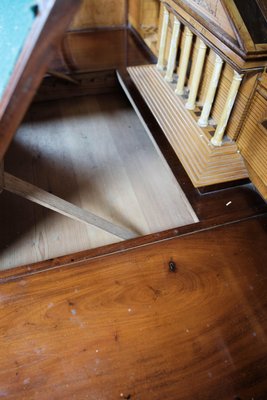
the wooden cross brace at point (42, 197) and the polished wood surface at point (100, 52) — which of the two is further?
the polished wood surface at point (100, 52)

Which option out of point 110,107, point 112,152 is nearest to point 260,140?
point 112,152

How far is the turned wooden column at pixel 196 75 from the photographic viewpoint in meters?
0.96

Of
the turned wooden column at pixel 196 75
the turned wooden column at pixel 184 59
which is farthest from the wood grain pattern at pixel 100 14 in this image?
the turned wooden column at pixel 196 75

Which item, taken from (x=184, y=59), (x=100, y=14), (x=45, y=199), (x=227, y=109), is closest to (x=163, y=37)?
(x=184, y=59)

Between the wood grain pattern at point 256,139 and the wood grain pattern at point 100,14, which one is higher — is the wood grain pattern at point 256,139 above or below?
above

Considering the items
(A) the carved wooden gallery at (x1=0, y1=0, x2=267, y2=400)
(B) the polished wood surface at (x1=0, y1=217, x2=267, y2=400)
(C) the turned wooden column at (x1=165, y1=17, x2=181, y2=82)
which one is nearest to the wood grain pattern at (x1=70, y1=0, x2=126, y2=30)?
(A) the carved wooden gallery at (x1=0, y1=0, x2=267, y2=400)

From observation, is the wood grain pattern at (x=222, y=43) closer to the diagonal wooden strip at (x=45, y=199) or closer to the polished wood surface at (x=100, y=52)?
the diagonal wooden strip at (x=45, y=199)

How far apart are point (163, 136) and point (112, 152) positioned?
1.58 feet

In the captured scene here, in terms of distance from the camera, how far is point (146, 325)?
0.70 metres

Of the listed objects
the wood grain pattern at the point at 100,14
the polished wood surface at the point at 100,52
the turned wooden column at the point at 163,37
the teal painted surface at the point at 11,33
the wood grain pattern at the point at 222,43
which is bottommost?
the polished wood surface at the point at 100,52

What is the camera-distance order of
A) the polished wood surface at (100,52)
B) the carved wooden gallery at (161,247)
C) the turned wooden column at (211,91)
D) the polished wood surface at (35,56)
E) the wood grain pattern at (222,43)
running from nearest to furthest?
the polished wood surface at (35,56) → the carved wooden gallery at (161,247) → the wood grain pattern at (222,43) → the turned wooden column at (211,91) → the polished wood surface at (100,52)

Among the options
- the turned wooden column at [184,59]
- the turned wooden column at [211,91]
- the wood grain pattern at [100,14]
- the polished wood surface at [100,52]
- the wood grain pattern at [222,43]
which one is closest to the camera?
the wood grain pattern at [222,43]

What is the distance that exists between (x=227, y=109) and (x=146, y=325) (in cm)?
64

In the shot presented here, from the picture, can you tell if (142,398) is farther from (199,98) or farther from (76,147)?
(76,147)
